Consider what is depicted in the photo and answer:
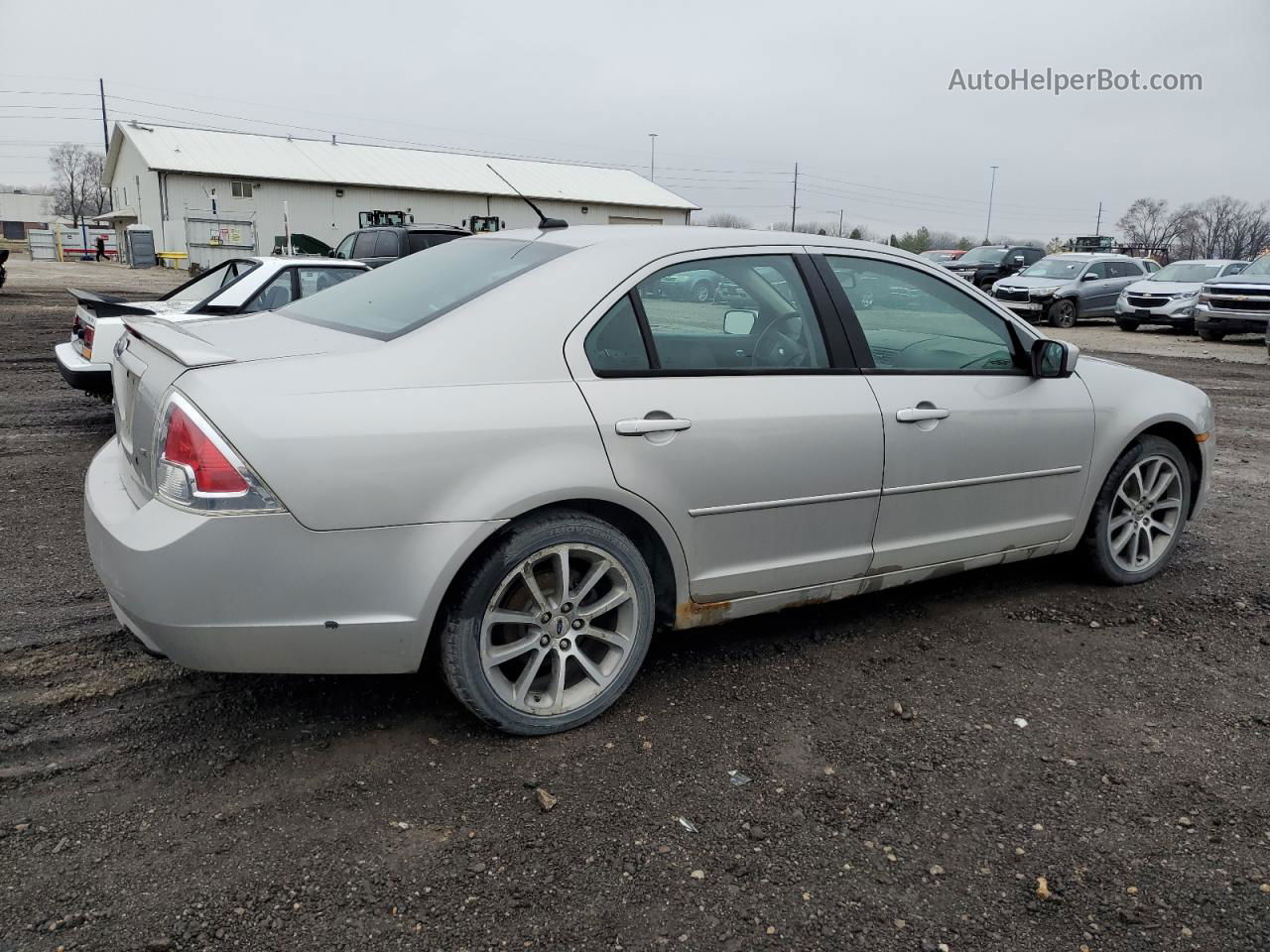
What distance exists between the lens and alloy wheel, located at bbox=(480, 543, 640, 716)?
10.0 feet

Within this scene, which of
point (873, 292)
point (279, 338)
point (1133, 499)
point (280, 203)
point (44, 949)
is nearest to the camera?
point (44, 949)

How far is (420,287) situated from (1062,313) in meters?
21.3

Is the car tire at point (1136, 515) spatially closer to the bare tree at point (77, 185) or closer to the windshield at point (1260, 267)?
the windshield at point (1260, 267)

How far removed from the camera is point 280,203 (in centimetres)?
4622

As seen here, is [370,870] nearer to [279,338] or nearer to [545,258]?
[279,338]

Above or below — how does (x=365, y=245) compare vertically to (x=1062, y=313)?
above

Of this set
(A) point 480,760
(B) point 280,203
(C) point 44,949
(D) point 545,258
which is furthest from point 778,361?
(B) point 280,203

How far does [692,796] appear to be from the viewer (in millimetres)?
2877

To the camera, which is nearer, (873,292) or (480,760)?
(480,760)

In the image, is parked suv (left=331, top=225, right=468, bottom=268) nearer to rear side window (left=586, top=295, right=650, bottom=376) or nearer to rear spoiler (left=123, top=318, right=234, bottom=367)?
rear spoiler (left=123, top=318, right=234, bottom=367)

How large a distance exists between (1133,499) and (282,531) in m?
3.85

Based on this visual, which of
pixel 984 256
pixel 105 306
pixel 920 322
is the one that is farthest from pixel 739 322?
pixel 984 256

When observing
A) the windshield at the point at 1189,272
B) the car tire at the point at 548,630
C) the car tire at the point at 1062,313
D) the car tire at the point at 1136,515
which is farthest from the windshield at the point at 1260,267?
the car tire at the point at 548,630

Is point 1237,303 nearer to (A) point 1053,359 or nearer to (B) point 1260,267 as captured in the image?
(B) point 1260,267
